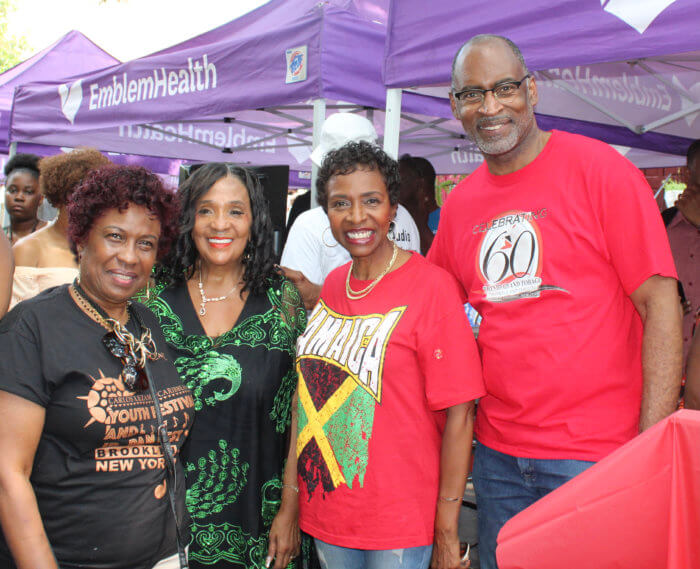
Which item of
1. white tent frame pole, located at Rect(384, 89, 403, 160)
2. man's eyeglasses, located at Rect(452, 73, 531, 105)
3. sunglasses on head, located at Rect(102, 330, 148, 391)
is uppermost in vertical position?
white tent frame pole, located at Rect(384, 89, 403, 160)

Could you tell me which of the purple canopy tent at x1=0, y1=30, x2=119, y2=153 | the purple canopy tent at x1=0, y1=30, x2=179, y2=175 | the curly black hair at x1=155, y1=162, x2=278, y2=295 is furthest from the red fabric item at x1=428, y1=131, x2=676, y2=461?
the purple canopy tent at x1=0, y1=30, x2=119, y2=153

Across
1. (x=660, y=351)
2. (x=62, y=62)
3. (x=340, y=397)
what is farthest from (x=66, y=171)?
(x=62, y=62)

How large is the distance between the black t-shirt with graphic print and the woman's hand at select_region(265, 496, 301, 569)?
1.96ft

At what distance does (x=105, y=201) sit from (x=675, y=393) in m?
1.73

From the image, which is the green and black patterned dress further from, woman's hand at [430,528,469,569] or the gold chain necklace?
woman's hand at [430,528,469,569]

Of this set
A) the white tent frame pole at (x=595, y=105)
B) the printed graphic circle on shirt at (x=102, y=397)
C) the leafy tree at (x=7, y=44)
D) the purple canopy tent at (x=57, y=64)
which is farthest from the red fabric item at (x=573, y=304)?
the leafy tree at (x=7, y=44)

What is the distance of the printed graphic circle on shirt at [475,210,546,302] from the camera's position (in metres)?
1.97

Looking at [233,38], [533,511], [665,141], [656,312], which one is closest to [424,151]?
[665,141]

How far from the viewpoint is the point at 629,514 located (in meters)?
1.08

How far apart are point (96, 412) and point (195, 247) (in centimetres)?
96

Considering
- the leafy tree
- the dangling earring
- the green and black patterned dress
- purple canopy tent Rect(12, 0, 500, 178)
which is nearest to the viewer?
the green and black patterned dress

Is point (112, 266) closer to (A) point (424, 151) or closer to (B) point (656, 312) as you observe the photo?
(B) point (656, 312)

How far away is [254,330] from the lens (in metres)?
2.33

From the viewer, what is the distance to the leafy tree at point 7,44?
966 inches
